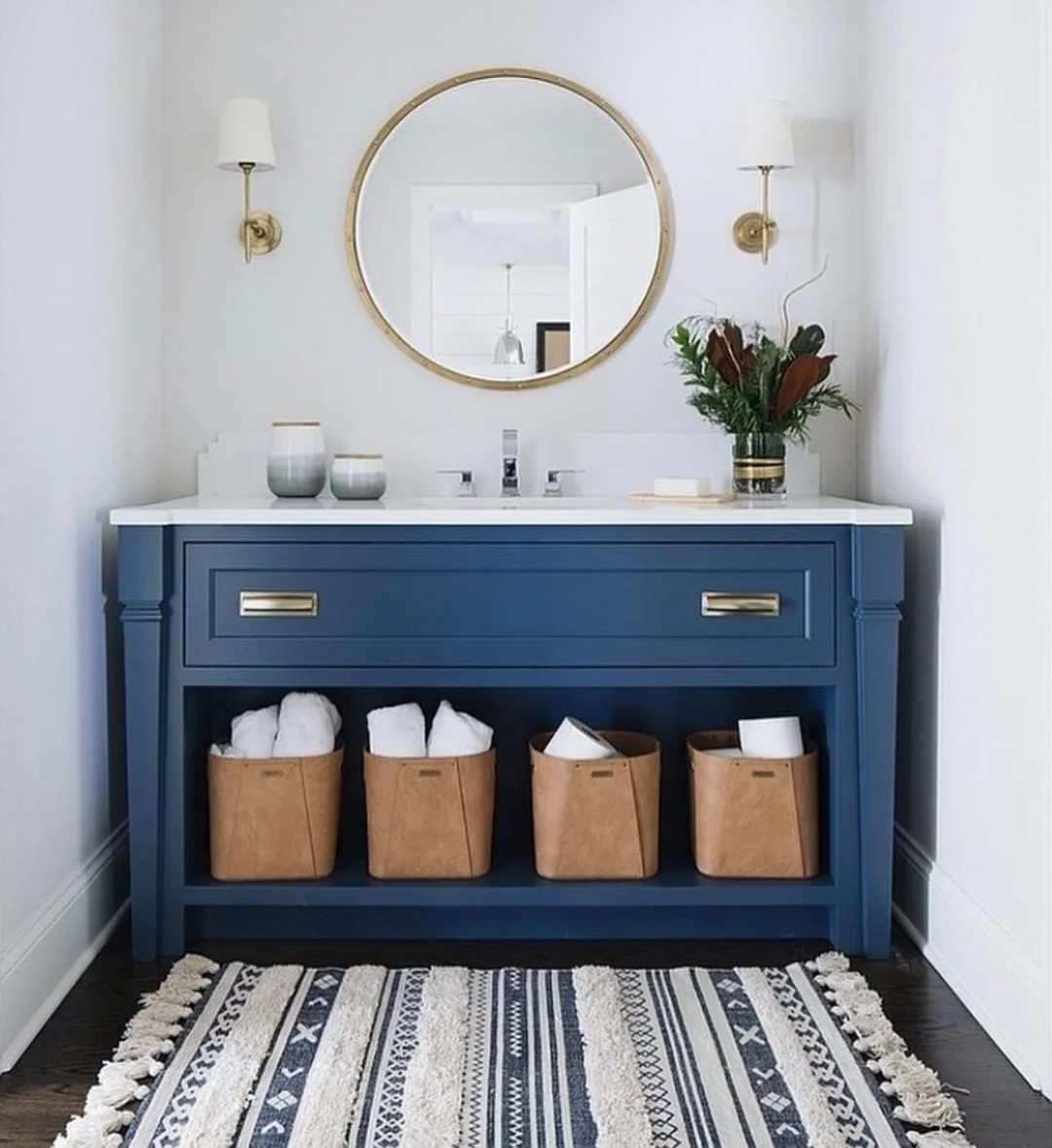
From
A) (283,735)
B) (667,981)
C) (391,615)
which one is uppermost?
(391,615)

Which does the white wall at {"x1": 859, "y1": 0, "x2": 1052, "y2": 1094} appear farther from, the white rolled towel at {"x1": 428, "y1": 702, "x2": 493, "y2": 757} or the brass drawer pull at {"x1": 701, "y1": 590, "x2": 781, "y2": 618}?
the white rolled towel at {"x1": 428, "y1": 702, "x2": 493, "y2": 757}

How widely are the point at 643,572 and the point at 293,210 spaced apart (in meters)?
1.15

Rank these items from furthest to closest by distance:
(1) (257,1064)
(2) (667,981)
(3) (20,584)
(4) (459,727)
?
(4) (459,727) < (2) (667,981) < (3) (20,584) < (1) (257,1064)

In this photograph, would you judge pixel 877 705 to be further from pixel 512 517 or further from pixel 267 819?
pixel 267 819

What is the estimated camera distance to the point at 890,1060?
2.06 metres

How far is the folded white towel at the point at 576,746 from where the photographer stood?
2.59 metres

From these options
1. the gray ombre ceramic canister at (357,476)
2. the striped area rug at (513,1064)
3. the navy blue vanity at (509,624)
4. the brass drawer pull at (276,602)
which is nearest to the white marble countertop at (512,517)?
the navy blue vanity at (509,624)

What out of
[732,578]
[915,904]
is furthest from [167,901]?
[915,904]

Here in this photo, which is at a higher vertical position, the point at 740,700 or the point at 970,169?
the point at 970,169

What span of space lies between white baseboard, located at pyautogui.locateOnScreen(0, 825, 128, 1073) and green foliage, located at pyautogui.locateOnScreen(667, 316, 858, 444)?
1427mm

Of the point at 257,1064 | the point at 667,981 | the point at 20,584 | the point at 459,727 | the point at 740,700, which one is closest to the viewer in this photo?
the point at 257,1064

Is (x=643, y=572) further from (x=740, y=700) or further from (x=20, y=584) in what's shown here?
(x=20, y=584)

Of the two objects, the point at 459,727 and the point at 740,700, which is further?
the point at 740,700

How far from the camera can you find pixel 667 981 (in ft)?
7.87
